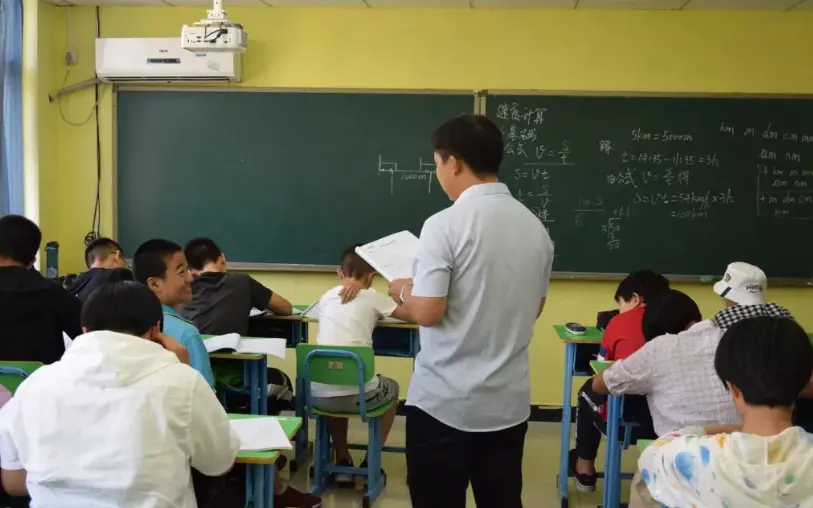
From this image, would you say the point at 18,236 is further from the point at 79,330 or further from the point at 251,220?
the point at 251,220

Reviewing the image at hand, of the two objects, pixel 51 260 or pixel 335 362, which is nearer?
pixel 335 362

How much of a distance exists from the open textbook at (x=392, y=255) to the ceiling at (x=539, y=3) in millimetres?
2984

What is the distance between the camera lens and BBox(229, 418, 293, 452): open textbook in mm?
2139

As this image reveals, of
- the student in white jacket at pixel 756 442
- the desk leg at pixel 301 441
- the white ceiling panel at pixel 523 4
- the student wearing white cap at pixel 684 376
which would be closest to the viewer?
→ the student in white jacket at pixel 756 442

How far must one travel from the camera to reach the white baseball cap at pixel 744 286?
317 centimetres

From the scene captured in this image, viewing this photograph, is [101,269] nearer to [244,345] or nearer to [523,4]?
[244,345]

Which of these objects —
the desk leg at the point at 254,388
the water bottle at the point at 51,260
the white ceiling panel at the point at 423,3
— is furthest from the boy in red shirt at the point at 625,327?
the water bottle at the point at 51,260

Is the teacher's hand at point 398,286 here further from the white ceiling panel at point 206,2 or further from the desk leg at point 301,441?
the white ceiling panel at point 206,2

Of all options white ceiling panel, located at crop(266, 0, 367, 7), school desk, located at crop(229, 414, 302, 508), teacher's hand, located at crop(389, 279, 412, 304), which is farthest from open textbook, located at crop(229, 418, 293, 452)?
white ceiling panel, located at crop(266, 0, 367, 7)

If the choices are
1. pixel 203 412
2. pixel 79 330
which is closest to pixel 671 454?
pixel 203 412

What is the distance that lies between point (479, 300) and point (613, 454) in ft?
5.67

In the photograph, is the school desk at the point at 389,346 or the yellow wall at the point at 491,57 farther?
the yellow wall at the point at 491,57

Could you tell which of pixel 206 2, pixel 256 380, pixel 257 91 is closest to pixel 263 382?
pixel 256 380

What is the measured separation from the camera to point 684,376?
2.75m
